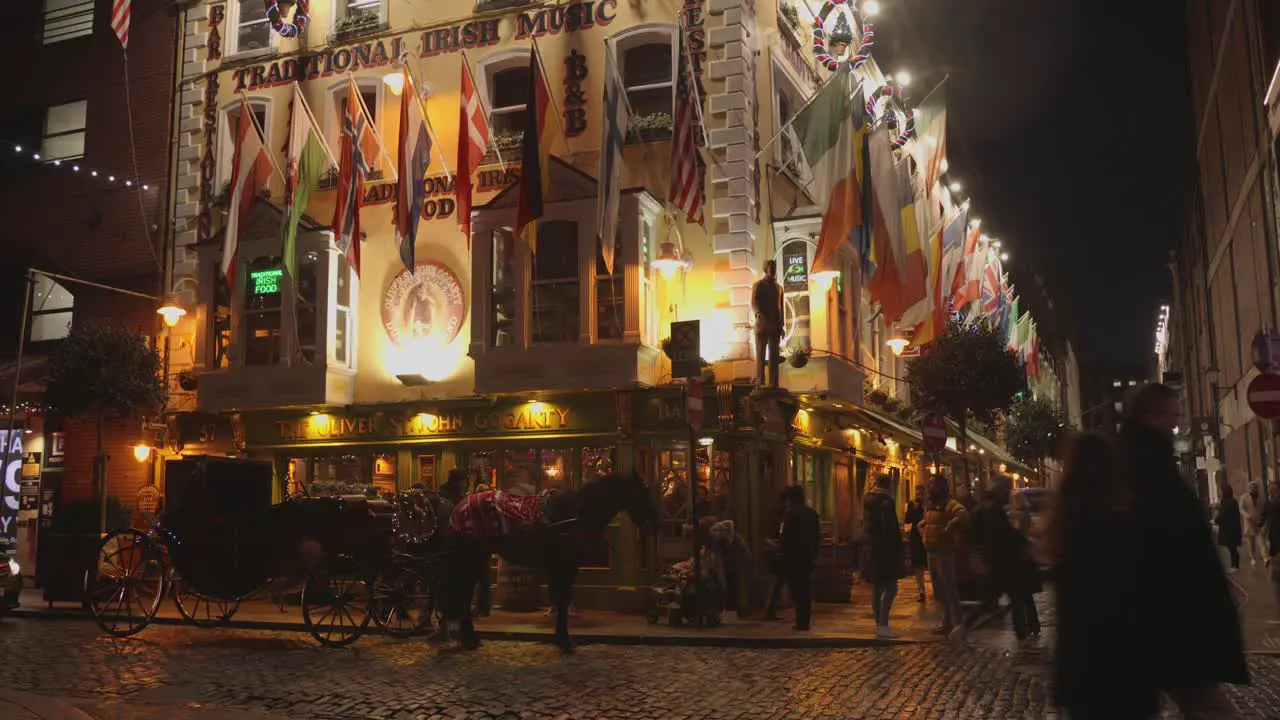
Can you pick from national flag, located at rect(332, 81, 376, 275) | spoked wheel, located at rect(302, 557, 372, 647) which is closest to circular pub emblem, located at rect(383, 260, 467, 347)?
national flag, located at rect(332, 81, 376, 275)

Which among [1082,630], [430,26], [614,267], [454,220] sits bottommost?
[1082,630]

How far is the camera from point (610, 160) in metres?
17.3

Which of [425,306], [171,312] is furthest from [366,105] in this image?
[171,312]

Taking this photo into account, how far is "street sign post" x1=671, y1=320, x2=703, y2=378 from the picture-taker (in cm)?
1541

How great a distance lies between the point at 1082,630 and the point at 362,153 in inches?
665

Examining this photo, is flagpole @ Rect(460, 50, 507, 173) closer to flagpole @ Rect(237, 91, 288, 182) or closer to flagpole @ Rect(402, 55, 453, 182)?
flagpole @ Rect(402, 55, 453, 182)

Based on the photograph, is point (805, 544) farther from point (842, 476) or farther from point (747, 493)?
point (842, 476)

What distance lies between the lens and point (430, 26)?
20859 millimetres

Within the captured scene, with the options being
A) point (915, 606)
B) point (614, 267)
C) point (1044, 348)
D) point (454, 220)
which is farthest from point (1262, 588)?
point (1044, 348)

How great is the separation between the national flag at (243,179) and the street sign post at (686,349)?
9050 millimetres

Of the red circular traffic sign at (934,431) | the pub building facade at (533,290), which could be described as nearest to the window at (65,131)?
the pub building facade at (533,290)

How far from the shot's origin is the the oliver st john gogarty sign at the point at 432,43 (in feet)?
Answer: 65.5

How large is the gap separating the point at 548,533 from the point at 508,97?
411 inches

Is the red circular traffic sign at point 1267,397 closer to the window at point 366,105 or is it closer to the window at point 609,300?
the window at point 609,300
